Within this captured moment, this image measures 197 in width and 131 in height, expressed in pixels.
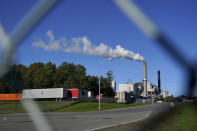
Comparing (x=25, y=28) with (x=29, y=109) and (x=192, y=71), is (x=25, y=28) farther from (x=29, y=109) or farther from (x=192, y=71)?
(x=192, y=71)

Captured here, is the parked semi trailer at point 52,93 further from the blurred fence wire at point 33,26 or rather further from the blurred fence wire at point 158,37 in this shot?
the blurred fence wire at point 158,37

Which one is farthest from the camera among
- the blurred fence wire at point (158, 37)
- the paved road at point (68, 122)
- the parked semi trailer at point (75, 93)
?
the parked semi trailer at point (75, 93)

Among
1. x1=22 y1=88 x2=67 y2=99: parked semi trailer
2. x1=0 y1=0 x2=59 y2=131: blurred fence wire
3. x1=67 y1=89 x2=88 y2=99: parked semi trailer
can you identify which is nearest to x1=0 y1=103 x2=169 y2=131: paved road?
x1=0 y1=0 x2=59 y2=131: blurred fence wire

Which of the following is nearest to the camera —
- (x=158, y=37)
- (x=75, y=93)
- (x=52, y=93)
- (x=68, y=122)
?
(x=158, y=37)

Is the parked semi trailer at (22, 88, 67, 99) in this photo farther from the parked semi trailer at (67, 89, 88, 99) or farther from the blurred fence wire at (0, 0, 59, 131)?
the blurred fence wire at (0, 0, 59, 131)

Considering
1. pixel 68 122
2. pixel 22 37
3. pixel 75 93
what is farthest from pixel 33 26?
pixel 75 93

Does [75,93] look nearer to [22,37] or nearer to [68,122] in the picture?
[68,122]

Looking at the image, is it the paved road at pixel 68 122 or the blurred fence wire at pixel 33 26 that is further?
the paved road at pixel 68 122

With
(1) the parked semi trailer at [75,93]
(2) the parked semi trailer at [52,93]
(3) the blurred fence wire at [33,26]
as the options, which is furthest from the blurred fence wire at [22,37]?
(1) the parked semi trailer at [75,93]

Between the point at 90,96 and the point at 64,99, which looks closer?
the point at 64,99

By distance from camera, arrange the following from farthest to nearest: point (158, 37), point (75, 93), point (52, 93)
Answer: point (75, 93)
point (52, 93)
point (158, 37)

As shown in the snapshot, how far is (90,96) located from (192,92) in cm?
6275

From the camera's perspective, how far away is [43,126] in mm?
2402

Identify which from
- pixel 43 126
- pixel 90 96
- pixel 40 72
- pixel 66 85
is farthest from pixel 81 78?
pixel 43 126
